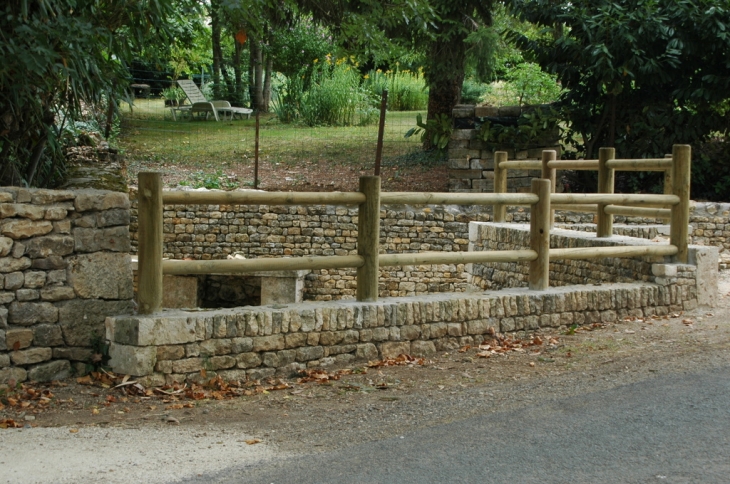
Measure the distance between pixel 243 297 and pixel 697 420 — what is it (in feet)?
30.9

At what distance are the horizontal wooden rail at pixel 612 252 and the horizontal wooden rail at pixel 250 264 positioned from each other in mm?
1848

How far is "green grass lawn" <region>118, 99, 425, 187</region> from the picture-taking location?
17.4 m

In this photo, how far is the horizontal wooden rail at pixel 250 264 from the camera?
5.32m

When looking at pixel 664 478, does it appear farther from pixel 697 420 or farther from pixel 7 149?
pixel 7 149

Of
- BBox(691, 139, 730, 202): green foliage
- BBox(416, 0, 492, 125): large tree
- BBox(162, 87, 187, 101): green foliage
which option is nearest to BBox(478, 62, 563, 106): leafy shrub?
BBox(416, 0, 492, 125): large tree

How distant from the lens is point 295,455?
404 cm

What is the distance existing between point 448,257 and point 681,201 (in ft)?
8.14

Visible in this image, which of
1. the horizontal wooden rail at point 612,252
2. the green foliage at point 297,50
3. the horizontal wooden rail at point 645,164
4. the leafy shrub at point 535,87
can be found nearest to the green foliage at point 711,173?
the leafy shrub at point 535,87

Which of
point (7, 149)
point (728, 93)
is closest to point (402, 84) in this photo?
point (728, 93)

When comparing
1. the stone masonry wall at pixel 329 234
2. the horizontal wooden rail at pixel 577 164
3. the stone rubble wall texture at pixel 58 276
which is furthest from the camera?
the stone masonry wall at pixel 329 234

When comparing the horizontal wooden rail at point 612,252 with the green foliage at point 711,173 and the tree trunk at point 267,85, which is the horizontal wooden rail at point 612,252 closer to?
the green foliage at point 711,173

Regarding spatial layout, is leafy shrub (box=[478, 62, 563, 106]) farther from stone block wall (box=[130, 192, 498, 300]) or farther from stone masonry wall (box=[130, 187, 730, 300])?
stone block wall (box=[130, 192, 498, 300])

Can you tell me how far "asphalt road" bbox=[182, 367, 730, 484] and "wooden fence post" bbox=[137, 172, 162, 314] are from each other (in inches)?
65.8

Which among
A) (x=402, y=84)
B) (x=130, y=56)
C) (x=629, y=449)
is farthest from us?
(x=402, y=84)
